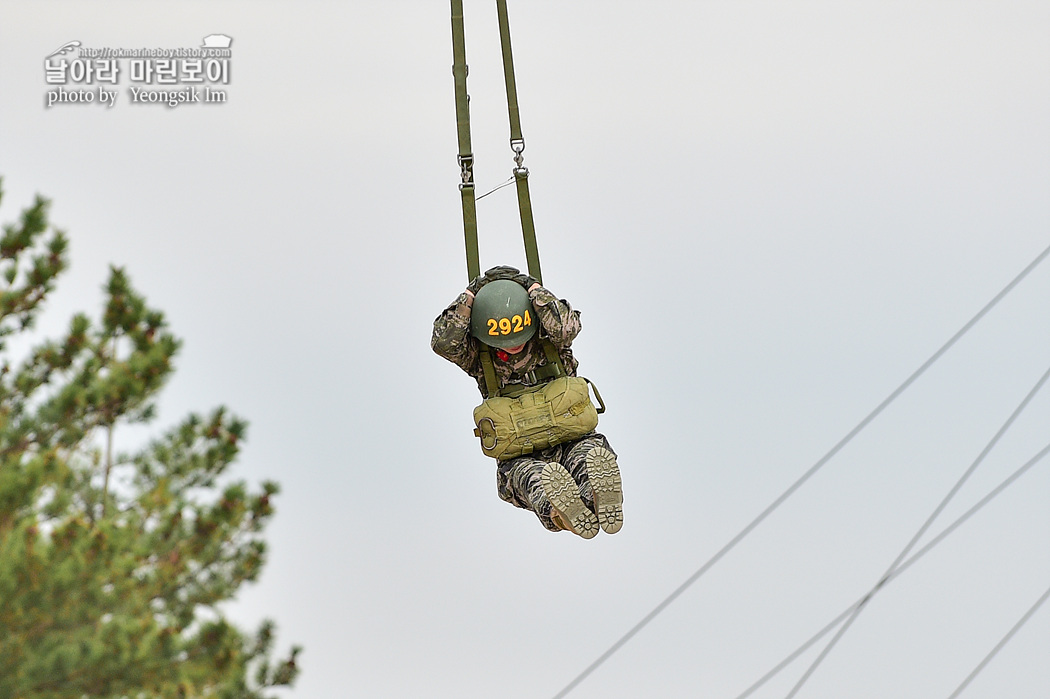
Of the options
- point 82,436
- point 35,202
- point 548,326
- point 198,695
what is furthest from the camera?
point 35,202

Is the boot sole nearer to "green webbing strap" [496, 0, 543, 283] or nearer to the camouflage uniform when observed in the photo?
the camouflage uniform

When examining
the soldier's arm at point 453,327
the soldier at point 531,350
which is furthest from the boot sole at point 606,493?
the soldier's arm at point 453,327

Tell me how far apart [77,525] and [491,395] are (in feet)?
6.92

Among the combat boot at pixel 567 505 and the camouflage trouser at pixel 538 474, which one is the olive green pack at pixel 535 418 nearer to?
the camouflage trouser at pixel 538 474

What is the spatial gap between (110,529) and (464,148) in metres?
2.54

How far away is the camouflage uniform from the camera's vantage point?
858cm

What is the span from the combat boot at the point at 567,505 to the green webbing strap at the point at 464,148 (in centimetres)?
102

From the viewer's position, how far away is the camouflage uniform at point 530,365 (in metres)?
8.58

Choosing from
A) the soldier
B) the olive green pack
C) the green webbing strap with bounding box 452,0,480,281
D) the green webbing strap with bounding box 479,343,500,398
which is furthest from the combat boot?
the green webbing strap with bounding box 452,0,480,281

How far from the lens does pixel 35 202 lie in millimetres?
10602

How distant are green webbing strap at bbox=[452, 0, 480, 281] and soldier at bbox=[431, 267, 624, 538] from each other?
0.17 metres

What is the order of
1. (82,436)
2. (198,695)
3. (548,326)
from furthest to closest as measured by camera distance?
(82,436)
(198,695)
(548,326)

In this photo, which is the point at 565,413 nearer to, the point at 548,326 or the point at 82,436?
the point at 548,326

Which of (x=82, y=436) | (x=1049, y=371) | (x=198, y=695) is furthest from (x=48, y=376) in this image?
(x=1049, y=371)
